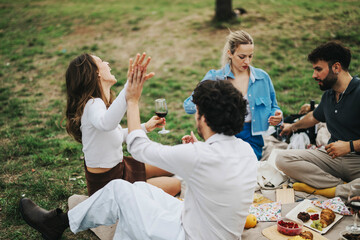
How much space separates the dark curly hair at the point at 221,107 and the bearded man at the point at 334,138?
226 centimetres

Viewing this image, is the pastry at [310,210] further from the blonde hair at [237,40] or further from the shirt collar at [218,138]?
the blonde hair at [237,40]

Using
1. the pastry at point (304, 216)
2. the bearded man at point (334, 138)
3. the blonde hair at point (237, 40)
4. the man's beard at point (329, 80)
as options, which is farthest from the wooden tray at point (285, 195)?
the blonde hair at point (237, 40)

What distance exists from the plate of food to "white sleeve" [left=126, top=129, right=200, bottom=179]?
81.4 inches

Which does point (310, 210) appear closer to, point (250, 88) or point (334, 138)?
point (334, 138)

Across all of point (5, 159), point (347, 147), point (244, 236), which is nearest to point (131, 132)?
point (244, 236)

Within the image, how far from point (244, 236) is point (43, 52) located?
983 centimetres

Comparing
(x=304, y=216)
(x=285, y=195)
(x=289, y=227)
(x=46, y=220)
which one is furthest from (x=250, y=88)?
(x=46, y=220)

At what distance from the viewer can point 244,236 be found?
378cm

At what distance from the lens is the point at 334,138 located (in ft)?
15.3

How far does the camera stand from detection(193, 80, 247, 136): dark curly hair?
2.57 metres

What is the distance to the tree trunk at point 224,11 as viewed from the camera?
1136 centimetres

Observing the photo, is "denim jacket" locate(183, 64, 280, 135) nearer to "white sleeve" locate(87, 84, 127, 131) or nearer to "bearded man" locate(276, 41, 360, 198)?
"bearded man" locate(276, 41, 360, 198)

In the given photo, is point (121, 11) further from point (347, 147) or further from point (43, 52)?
point (347, 147)

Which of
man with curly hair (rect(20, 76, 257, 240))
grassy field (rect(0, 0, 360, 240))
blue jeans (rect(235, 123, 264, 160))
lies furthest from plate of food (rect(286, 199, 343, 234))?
grassy field (rect(0, 0, 360, 240))
